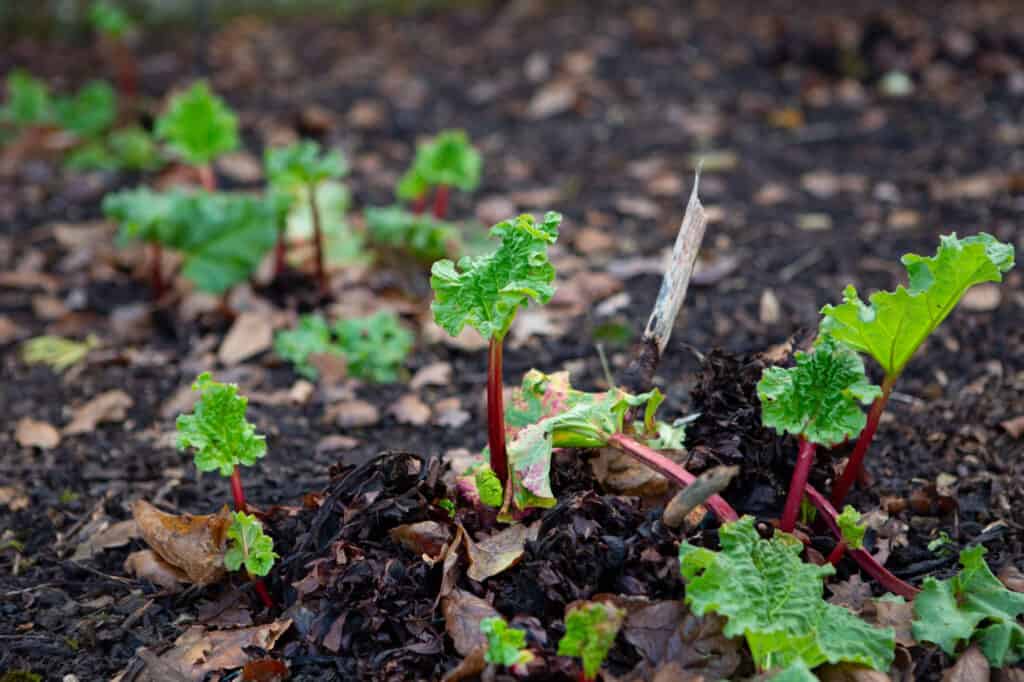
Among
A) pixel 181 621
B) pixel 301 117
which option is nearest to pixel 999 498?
pixel 181 621

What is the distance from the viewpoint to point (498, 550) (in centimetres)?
187

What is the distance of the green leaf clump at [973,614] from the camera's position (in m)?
1.74

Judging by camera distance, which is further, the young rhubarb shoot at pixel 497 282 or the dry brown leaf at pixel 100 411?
the dry brown leaf at pixel 100 411

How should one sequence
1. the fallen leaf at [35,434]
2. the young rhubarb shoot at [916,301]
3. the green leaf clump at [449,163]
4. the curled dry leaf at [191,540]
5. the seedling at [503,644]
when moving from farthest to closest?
the green leaf clump at [449,163] → the fallen leaf at [35,434] → the curled dry leaf at [191,540] → the young rhubarb shoot at [916,301] → the seedling at [503,644]

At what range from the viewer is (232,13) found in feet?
18.7

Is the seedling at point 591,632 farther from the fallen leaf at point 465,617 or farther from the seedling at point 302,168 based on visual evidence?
the seedling at point 302,168

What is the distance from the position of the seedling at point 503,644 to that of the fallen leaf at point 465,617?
125 mm

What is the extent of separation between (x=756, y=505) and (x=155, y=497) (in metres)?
1.40

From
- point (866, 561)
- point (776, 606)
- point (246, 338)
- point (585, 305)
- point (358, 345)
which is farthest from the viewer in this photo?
point (585, 305)

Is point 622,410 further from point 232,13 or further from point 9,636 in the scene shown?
point 232,13

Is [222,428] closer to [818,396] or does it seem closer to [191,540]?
[191,540]

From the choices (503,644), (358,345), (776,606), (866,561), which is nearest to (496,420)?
(503,644)

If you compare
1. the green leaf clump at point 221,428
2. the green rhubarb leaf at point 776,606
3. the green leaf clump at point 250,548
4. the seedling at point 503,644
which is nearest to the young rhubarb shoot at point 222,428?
the green leaf clump at point 221,428

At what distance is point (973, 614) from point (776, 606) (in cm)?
35
